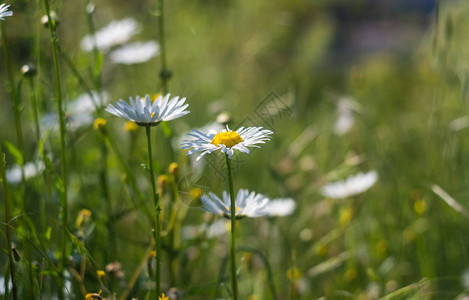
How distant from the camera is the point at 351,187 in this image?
68.2 inches

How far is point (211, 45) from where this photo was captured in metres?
3.35

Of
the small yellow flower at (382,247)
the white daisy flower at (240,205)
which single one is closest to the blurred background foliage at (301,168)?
the small yellow flower at (382,247)

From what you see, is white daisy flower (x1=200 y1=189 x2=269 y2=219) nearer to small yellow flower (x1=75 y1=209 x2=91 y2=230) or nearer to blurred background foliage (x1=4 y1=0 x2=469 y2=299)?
blurred background foliage (x1=4 y1=0 x2=469 y2=299)

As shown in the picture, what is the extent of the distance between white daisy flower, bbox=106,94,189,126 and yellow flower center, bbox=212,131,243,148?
7 centimetres

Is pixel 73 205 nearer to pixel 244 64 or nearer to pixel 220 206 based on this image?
pixel 220 206

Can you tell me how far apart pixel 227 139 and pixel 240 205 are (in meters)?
0.20

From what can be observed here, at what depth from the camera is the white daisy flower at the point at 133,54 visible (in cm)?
194

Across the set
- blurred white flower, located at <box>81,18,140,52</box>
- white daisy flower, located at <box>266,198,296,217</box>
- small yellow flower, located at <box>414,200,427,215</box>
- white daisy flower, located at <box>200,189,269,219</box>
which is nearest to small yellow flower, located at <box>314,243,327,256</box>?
white daisy flower, located at <box>266,198,296,217</box>

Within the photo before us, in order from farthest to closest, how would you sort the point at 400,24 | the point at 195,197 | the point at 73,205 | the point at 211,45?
the point at 400,24, the point at 211,45, the point at 73,205, the point at 195,197

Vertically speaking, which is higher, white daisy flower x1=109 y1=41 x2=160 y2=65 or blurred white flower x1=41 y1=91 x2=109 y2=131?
white daisy flower x1=109 y1=41 x2=160 y2=65

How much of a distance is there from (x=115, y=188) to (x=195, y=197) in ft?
2.88

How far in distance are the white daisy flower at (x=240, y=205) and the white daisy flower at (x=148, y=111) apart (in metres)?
0.17

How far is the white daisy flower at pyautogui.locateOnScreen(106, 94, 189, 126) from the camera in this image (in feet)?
2.90

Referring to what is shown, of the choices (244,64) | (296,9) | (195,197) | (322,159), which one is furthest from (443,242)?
(296,9)
